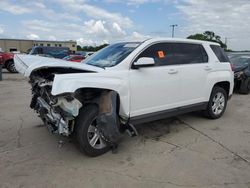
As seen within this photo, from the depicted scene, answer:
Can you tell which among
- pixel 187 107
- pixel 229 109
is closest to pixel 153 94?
pixel 187 107

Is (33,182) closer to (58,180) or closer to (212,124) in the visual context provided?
(58,180)

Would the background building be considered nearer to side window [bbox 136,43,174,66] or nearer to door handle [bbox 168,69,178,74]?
side window [bbox 136,43,174,66]

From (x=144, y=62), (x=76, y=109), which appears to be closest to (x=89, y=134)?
(x=76, y=109)

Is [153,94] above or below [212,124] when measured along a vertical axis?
above

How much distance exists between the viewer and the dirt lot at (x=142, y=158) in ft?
11.0

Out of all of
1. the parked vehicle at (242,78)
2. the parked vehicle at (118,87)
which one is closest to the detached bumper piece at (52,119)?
the parked vehicle at (118,87)

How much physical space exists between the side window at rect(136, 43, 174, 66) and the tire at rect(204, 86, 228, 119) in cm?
163

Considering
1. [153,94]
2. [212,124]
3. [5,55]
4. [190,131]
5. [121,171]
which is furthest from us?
[5,55]

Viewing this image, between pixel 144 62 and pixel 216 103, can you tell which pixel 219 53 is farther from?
pixel 144 62

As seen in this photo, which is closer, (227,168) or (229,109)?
(227,168)

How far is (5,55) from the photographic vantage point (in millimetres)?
16875

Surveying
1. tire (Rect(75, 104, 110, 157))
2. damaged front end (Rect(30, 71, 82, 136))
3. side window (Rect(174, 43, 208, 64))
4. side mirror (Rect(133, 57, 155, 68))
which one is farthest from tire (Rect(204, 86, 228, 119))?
damaged front end (Rect(30, 71, 82, 136))

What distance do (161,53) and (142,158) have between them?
1981 millimetres

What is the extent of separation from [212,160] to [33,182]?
102 inches
